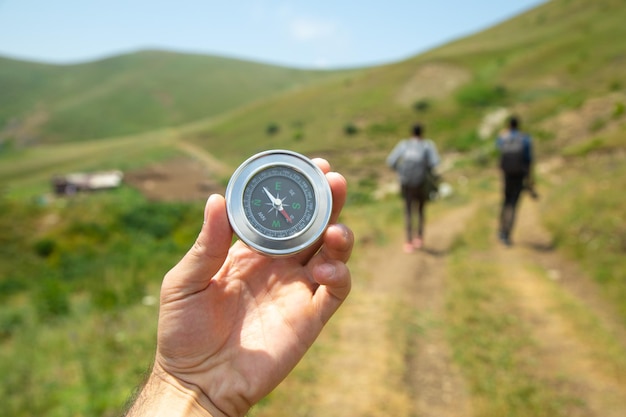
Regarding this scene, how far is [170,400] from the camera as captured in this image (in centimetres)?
245

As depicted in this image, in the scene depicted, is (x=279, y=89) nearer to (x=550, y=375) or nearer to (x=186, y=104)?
(x=186, y=104)

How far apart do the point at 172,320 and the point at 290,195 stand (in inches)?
38.1

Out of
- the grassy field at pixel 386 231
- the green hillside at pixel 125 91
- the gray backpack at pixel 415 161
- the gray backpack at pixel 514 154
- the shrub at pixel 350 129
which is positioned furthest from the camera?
the green hillside at pixel 125 91

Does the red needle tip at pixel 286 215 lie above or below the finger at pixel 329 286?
above

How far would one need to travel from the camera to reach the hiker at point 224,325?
242 centimetres

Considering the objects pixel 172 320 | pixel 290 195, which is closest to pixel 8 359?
pixel 172 320

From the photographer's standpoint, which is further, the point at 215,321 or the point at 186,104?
the point at 186,104

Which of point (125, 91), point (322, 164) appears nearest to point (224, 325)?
point (322, 164)

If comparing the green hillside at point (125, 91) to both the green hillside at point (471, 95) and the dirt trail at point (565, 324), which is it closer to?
the green hillside at point (471, 95)

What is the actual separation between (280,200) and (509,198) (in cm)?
733

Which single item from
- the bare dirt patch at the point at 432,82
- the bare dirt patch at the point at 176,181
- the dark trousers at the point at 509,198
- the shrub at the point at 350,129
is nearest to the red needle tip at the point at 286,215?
the dark trousers at the point at 509,198

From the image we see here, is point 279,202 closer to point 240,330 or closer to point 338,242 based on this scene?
point 338,242

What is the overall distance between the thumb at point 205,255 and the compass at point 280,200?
206 mm

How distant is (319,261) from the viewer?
2.64 metres
